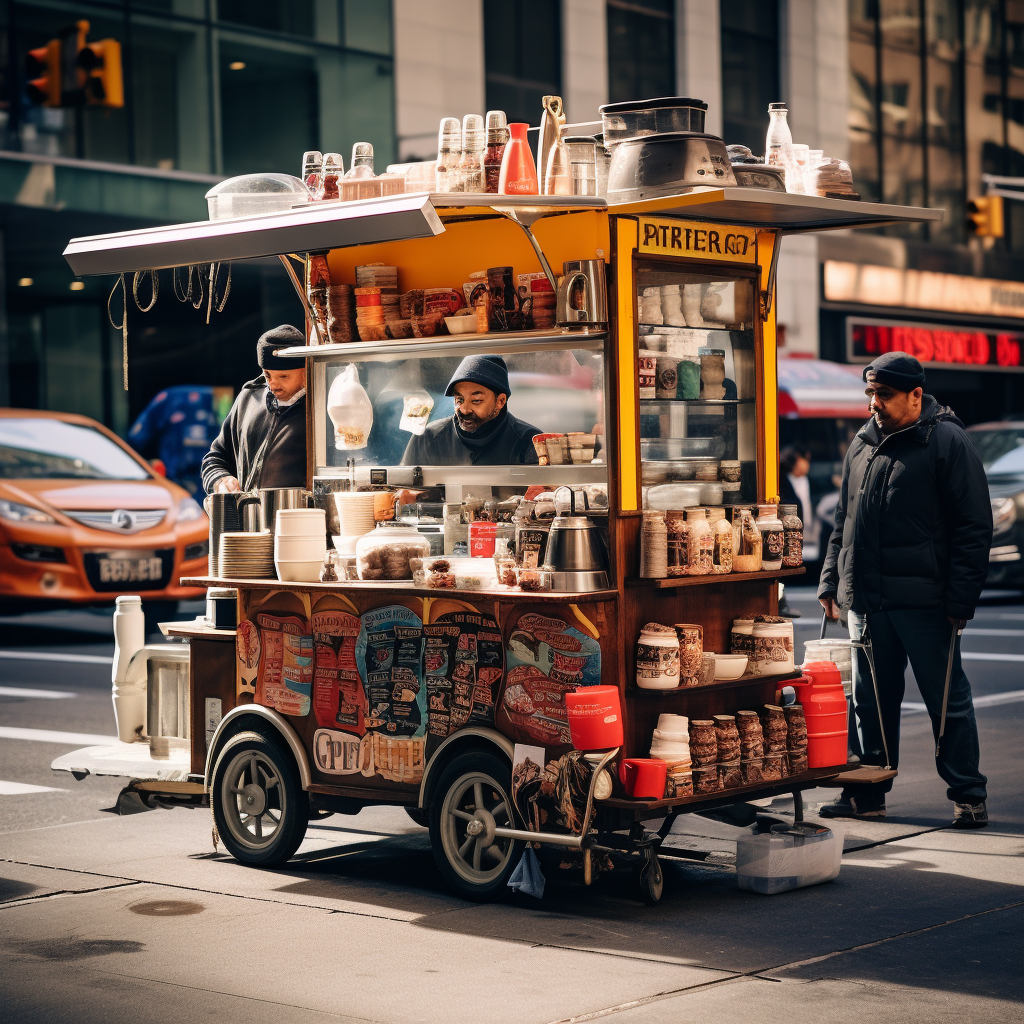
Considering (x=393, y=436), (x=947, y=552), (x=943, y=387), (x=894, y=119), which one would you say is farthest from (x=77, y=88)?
(x=943, y=387)

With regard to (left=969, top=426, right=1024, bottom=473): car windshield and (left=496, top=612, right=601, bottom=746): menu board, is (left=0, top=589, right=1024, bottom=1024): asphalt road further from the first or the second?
(left=969, top=426, right=1024, bottom=473): car windshield

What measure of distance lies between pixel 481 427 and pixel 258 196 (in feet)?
4.99

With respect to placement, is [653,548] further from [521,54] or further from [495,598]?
[521,54]

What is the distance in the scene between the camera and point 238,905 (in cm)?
648

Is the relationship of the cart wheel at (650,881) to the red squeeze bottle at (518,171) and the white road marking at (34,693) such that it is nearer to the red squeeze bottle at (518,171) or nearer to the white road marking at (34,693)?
the red squeeze bottle at (518,171)

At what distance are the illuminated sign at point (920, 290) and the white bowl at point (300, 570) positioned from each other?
88.0ft

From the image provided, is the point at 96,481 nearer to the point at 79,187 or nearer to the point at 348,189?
the point at 79,187

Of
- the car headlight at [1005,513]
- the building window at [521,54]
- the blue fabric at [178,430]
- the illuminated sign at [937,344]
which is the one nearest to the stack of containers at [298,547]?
the car headlight at [1005,513]

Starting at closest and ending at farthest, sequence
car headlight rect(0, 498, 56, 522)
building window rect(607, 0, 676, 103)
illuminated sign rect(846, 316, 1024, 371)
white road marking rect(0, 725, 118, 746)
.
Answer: white road marking rect(0, 725, 118, 746), car headlight rect(0, 498, 56, 522), building window rect(607, 0, 676, 103), illuminated sign rect(846, 316, 1024, 371)

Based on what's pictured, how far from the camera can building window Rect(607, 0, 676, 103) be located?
95.5ft

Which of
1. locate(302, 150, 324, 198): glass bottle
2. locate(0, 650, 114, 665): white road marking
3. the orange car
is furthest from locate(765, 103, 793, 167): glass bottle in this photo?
the orange car

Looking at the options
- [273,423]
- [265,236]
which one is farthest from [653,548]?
[273,423]

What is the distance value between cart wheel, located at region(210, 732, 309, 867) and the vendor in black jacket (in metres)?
1.54

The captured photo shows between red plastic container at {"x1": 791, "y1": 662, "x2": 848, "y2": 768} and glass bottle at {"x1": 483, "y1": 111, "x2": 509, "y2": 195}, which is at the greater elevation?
glass bottle at {"x1": 483, "y1": 111, "x2": 509, "y2": 195}
